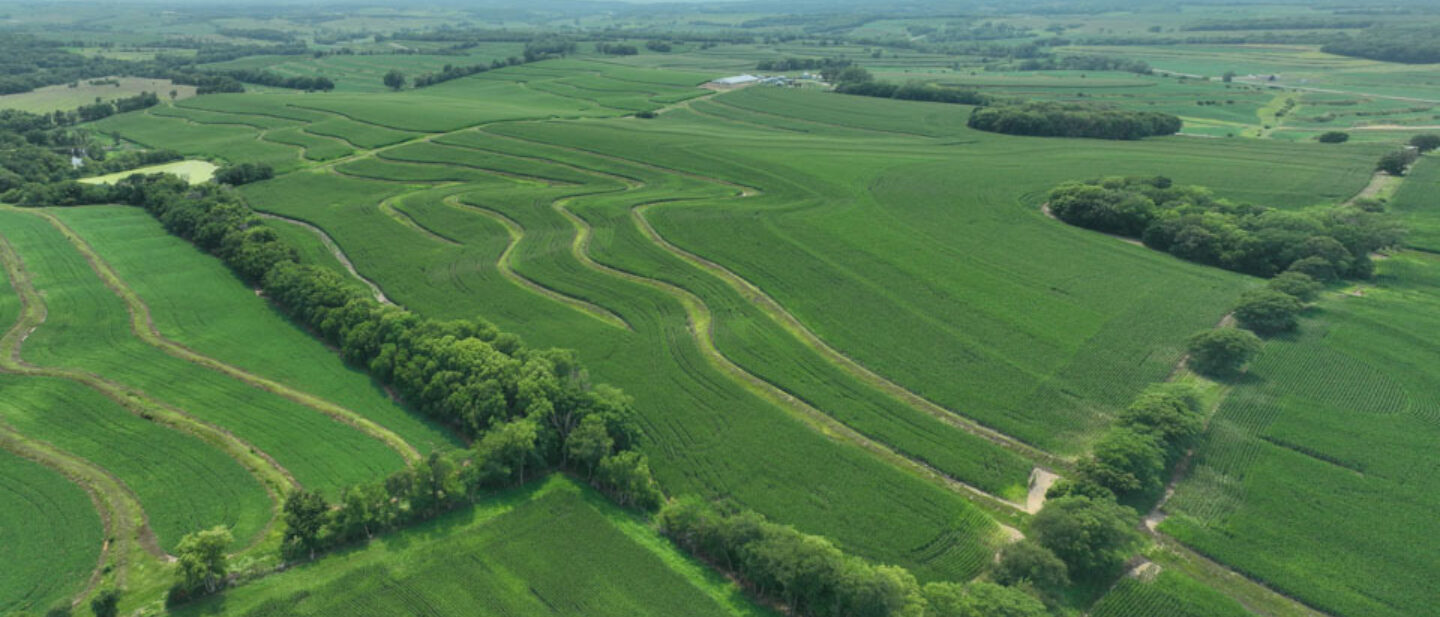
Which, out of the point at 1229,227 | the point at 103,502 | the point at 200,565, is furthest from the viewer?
the point at 1229,227

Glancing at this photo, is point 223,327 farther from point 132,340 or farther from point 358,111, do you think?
point 358,111

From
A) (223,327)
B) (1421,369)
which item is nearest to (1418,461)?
(1421,369)

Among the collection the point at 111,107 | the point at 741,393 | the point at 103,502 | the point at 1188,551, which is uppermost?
the point at 111,107

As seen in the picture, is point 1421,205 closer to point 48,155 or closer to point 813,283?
point 813,283

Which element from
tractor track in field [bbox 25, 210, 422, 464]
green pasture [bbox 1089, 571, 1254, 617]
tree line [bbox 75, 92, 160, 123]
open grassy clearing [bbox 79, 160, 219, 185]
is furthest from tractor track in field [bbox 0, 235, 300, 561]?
tree line [bbox 75, 92, 160, 123]

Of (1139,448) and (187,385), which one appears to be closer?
(1139,448)

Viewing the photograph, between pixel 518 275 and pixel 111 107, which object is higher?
pixel 111 107

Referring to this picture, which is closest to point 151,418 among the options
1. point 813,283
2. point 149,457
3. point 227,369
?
point 149,457
